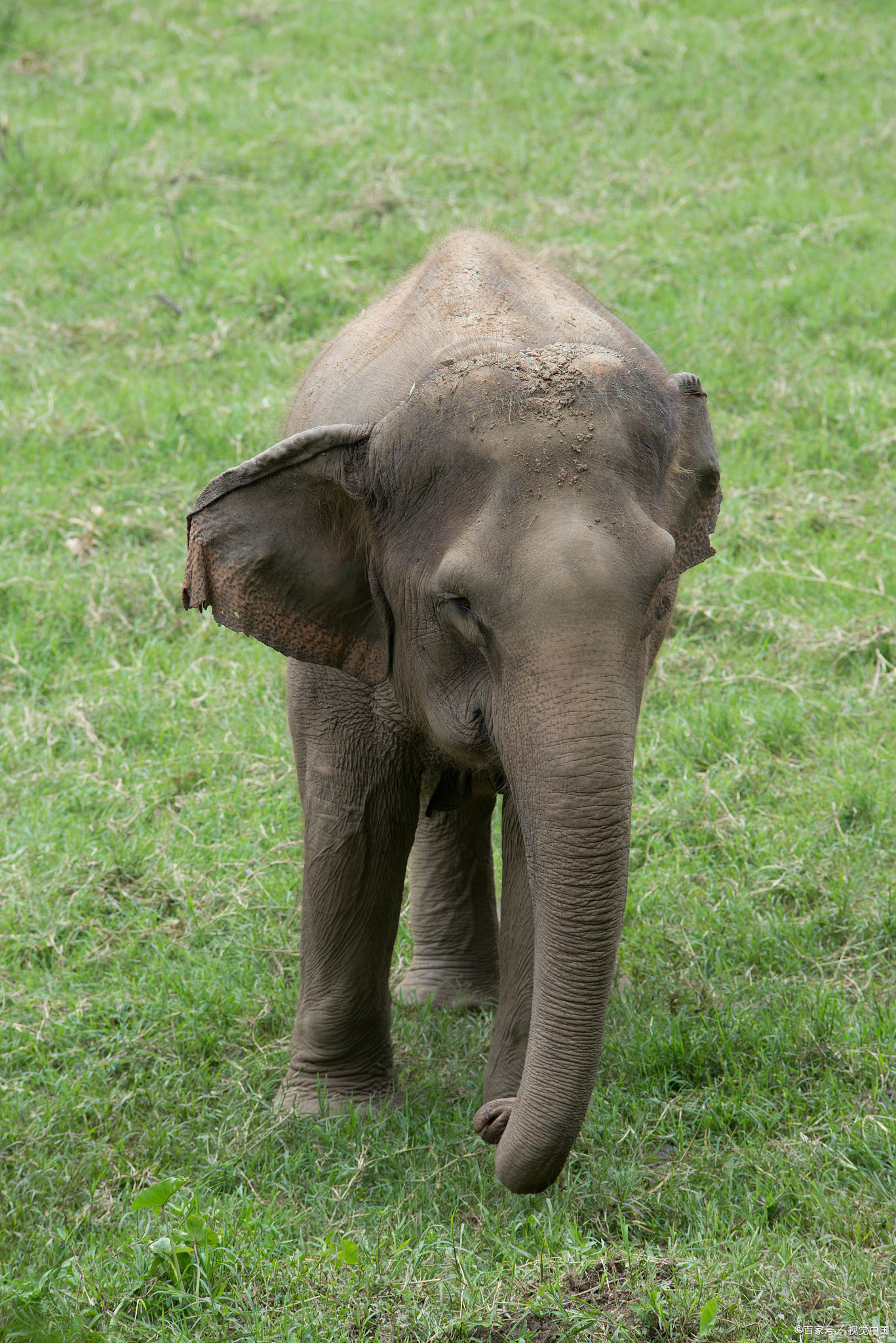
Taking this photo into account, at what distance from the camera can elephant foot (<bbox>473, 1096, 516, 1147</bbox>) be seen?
3.30 metres

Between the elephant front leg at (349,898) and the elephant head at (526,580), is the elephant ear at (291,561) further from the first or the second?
the elephant front leg at (349,898)

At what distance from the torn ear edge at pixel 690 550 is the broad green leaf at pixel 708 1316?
4.75 feet

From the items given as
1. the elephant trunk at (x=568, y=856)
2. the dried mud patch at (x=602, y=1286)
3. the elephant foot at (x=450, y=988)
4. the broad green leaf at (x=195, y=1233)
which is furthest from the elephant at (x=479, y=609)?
the broad green leaf at (x=195, y=1233)

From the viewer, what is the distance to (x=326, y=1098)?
13.6 feet

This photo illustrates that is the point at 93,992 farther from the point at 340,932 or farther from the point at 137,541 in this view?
the point at 137,541

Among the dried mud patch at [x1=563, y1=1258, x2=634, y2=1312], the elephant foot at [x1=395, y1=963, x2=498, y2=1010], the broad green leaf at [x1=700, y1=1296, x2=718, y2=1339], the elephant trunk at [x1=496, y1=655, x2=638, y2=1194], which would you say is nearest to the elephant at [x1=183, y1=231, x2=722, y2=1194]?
the elephant trunk at [x1=496, y1=655, x2=638, y2=1194]

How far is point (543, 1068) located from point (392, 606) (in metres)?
1.09

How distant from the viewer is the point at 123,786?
5758 mm

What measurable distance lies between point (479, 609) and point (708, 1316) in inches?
62.3

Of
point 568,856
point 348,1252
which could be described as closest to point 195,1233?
point 348,1252

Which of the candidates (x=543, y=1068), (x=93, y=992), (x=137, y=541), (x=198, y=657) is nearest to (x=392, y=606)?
(x=543, y=1068)

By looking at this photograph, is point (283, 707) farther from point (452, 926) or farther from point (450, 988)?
point (450, 988)

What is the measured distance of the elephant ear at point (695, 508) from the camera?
11.0 ft

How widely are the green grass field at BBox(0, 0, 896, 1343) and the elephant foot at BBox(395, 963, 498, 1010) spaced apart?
0.09 meters
